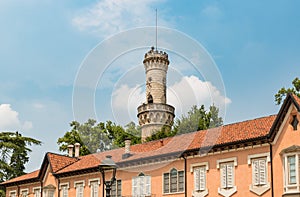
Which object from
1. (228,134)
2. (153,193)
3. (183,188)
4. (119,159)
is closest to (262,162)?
(228,134)

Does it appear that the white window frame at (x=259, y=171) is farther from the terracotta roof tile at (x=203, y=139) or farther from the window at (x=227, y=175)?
the window at (x=227, y=175)

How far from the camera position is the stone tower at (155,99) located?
231 ft

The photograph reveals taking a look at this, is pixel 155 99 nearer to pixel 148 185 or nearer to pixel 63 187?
pixel 63 187

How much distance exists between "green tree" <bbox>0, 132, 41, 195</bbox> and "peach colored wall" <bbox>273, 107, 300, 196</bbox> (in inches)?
1464

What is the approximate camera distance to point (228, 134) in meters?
39.0

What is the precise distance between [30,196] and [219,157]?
21825 mm

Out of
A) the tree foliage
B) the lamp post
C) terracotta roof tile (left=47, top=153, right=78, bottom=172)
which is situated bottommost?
the lamp post

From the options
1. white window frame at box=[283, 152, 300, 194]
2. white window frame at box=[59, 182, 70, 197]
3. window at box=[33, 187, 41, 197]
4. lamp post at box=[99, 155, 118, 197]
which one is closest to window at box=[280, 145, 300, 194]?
white window frame at box=[283, 152, 300, 194]

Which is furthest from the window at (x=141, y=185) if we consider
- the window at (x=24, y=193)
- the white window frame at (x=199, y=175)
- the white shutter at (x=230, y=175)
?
the window at (x=24, y=193)

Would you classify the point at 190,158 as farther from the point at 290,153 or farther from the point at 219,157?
the point at 290,153

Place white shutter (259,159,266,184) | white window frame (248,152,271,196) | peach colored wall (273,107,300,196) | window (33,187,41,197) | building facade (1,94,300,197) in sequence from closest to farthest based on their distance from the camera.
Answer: peach colored wall (273,107,300,196) < building facade (1,94,300,197) < white window frame (248,152,271,196) < white shutter (259,159,266,184) < window (33,187,41,197)

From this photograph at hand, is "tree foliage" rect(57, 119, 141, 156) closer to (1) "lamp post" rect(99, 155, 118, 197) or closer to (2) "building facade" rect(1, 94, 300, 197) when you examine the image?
(2) "building facade" rect(1, 94, 300, 197)

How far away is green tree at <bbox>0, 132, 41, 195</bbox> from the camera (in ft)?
207

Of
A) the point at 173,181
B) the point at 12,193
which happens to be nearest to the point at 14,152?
the point at 12,193
